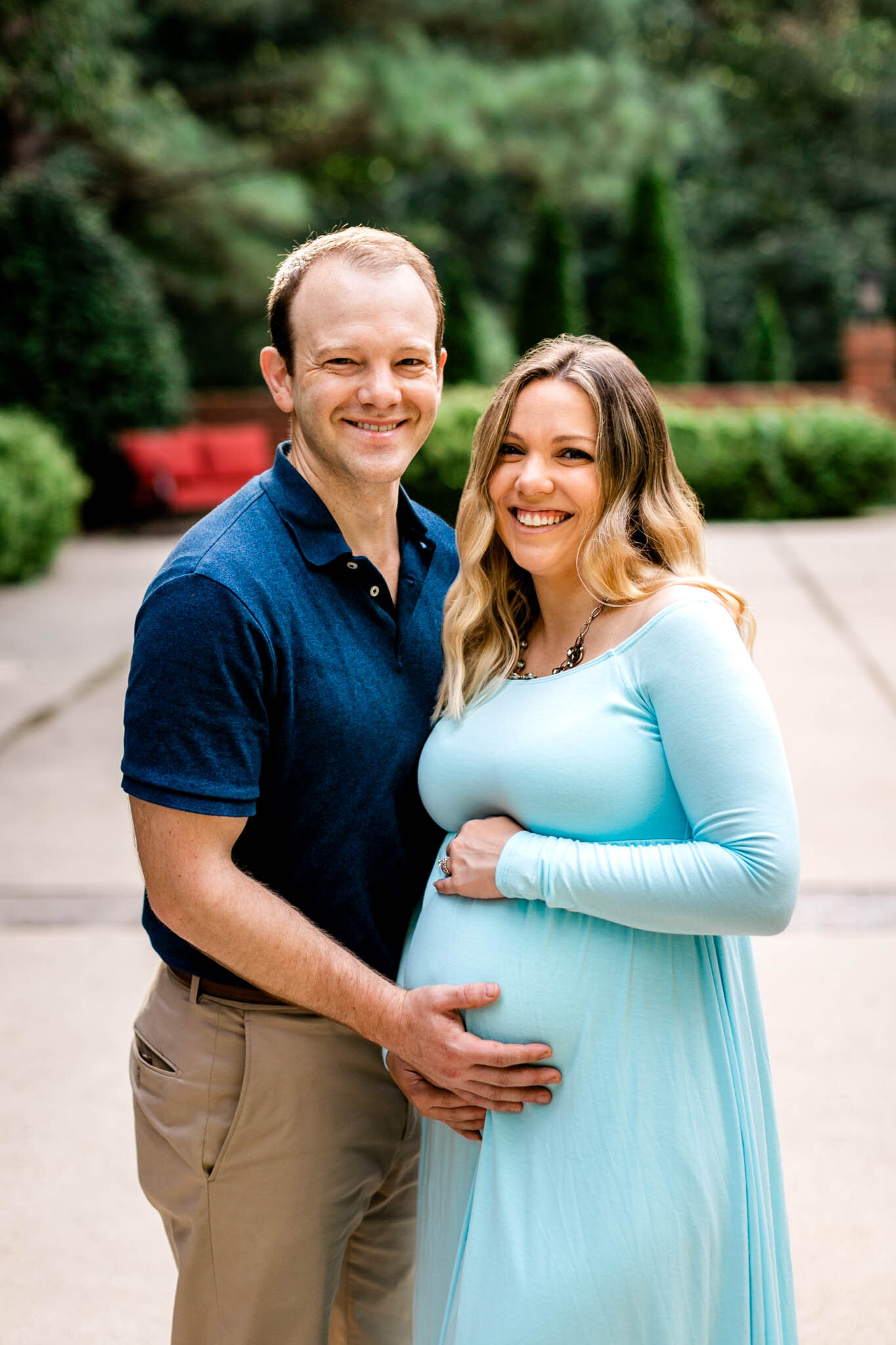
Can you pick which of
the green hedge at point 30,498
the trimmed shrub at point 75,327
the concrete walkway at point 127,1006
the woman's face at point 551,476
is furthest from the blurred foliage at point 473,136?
the woman's face at point 551,476

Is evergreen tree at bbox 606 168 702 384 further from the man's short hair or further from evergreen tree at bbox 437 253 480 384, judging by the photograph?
the man's short hair

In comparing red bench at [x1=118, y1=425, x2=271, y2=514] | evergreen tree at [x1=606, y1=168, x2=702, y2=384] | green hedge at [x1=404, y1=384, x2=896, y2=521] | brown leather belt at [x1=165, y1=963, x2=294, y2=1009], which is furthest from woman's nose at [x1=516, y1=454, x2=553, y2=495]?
evergreen tree at [x1=606, y1=168, x2=702, y2=384]

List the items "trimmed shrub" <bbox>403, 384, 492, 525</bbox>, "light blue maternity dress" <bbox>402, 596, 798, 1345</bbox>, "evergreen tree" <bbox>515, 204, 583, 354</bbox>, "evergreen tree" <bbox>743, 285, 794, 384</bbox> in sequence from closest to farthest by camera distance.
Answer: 1. "light blue maternity dress" <bbox>402, 596, 798, 1345</bbox>
2. "trimmed shrub" <bbox>403, 384, 492, 525</bbox>
3. "evergreen tree" <bbox>515, 204, 583, 354</bbox>
4. "evergreen tree" <bbox>743, 285, 794, 384</bbox>

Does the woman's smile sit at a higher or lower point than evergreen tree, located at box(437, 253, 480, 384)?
higher

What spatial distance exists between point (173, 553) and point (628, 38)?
982 inches

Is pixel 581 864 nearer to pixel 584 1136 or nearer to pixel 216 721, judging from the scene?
pixel 584 1136

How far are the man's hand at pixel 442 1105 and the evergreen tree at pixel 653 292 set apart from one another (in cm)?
1806

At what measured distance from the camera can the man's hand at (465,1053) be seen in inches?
68.1

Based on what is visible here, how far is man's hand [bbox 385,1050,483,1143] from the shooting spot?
5.92ft

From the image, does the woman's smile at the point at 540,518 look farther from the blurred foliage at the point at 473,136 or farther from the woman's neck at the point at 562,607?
the blurred foliage at the point at 473,136

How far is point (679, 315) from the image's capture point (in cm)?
1920

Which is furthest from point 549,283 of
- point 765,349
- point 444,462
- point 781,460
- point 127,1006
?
point 127,1006

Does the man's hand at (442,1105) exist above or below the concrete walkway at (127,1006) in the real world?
above

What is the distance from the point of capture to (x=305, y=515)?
1895mm
